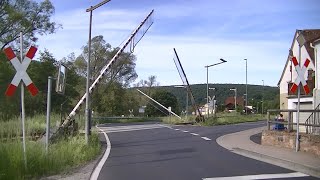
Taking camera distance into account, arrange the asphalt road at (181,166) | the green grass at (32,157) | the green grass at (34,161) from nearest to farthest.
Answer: the green grass at (34,161) → the green grass at (32,157) → the asphalt road at (181,166)

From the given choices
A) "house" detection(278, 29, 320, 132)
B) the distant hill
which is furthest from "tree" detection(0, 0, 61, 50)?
the distant hill

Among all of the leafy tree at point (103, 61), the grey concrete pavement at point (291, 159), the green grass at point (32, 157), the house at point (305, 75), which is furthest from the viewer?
the leafy tree at point (103, 61)

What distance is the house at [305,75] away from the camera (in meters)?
25.4

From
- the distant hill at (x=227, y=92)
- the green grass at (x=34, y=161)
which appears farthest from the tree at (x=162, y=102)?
the green grass at (x=34, y=161)

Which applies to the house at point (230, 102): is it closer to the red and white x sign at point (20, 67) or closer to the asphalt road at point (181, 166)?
the asphalt road at point (181, 166)

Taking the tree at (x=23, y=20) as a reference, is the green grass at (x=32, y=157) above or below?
below

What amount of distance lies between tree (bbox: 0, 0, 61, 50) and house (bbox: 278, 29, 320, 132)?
2377 centimetres

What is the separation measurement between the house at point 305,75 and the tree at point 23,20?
23.8m

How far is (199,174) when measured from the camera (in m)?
12.2

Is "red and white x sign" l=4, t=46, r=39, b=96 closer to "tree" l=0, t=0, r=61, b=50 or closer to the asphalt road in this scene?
the asphalt road

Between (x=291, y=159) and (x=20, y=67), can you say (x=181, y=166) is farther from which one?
(x=20, y=67)

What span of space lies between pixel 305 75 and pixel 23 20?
2726cm

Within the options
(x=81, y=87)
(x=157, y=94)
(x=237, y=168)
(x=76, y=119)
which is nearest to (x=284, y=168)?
(x=237, y=168)

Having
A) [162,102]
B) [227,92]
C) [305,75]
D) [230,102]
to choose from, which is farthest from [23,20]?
[227,92]
